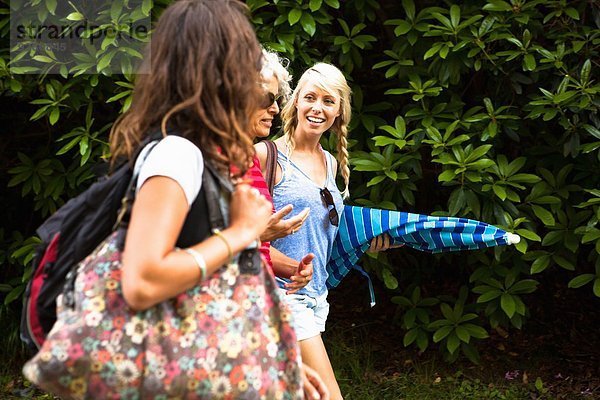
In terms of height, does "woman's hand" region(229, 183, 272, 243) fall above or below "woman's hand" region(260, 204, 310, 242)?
above

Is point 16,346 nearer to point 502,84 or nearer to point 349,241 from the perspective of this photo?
point 349,241

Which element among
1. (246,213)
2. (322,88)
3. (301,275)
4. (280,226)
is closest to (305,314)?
(301,275)

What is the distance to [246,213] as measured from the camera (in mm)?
2129

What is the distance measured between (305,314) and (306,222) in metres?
0.40

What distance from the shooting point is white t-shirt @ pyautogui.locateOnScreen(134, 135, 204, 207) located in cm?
196

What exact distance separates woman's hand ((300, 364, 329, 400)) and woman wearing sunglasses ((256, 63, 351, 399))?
100cm

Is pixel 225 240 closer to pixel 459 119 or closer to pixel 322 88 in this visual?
pixel 322 88

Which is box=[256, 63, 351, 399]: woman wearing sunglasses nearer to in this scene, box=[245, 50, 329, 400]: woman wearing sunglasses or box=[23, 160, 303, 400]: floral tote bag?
box=[245, 50, 329, 400]: woman wearing sunglasses

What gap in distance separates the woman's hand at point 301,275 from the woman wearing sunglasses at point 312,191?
5cm

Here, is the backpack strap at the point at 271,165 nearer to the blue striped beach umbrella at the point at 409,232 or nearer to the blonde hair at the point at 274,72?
the blonde hair at the point at 274,72

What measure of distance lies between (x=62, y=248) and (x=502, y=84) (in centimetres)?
380

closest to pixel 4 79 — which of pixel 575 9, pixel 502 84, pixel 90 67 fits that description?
pixel 90 67

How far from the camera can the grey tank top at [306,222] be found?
389 centimetres

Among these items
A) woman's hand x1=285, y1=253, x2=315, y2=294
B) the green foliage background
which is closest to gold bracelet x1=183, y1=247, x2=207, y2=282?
woman's hand x1=285, y1=253, x2=315, y2=294
